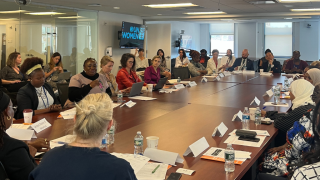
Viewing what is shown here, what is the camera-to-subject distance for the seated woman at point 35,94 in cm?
356

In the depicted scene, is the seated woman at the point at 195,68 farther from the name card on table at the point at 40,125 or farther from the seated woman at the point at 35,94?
the name card on table at the point at 40,125

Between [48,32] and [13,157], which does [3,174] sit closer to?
[13,157]

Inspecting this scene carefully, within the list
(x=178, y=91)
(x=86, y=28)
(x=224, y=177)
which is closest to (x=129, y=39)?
(x=86, y=28)

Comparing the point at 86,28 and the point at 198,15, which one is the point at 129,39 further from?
the point at 198,15

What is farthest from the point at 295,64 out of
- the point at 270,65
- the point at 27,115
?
the point at 27,115

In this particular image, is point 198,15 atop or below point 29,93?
atop

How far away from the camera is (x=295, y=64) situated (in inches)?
353

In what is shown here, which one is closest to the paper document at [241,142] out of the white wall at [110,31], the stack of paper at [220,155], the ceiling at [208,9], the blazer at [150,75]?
the stack of paper at [220,155]

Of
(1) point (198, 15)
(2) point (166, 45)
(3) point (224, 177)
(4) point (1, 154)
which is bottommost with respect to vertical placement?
(3) point (224, 177)

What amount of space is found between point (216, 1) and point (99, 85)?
4.15 metres

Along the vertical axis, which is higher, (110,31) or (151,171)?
(110,31)

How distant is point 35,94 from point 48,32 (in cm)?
565

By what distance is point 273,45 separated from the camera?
54.1 ft

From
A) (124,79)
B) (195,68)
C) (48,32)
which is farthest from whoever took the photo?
(48,32)
